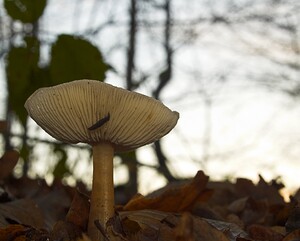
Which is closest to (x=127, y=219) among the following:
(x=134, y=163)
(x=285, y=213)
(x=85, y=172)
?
(x=285, y=213)

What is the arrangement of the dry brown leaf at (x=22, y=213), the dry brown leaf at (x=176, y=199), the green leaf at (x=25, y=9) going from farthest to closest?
1. the green leaf at (x=25, y=9)
2. the dry brown leaf at (x=176, y=199)
3. the dry brown leaf at (x=22, y=213)

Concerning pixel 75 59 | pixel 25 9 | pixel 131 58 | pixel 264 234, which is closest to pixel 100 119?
pixel 264 234

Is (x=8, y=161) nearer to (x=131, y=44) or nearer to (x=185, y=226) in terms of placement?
(x=185, y=226)

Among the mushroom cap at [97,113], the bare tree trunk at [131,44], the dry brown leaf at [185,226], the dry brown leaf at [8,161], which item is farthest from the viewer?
the bare tree trunk at [131,44]

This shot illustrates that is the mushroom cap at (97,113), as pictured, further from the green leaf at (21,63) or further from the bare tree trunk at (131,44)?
the bare tree trunk at (131,44)

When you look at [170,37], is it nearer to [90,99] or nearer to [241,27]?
[241,27]

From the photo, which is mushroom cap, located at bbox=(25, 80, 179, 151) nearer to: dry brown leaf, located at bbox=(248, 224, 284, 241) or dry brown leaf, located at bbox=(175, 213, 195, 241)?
dry brown leaf, located at bbox=(248, 224, 284, 241)

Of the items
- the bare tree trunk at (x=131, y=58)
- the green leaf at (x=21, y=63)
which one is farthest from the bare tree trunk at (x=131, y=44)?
the green leaf at (x=21, y=63)
